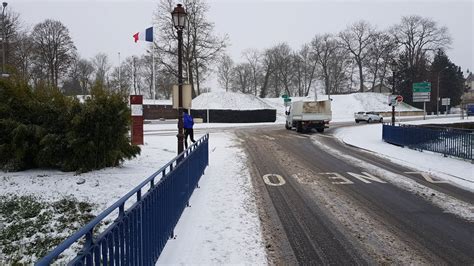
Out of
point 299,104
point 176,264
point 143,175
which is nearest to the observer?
point 176,264

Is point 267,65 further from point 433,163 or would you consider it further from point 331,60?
point 433,163

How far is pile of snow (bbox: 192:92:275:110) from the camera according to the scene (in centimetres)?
5194

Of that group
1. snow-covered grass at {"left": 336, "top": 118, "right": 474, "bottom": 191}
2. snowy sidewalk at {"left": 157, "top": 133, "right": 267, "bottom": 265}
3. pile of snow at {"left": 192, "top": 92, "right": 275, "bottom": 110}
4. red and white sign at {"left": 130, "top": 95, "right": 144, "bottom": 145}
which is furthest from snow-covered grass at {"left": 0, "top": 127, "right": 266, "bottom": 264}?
pile of snow at {"left": 192, "top": 92, "right": 275, "bottom": 110}

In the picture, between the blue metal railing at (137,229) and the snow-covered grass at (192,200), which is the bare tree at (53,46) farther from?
the blue metal railing at (137,229)

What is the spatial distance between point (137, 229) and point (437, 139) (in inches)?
641

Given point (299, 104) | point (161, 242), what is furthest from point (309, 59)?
point (161, 242)

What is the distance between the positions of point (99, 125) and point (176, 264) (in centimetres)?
891

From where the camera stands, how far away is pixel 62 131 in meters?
13.4

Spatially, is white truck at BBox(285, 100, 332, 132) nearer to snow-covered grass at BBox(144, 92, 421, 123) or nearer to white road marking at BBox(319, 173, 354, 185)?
white road marking at BBox(319, 173, 354, 185)

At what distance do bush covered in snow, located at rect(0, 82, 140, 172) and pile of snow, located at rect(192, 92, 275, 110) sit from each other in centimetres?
3752

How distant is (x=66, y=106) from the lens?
13.6m

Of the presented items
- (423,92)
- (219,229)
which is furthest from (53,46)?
(219,229)


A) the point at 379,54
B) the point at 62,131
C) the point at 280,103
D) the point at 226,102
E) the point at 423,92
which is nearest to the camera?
the point at 62,131

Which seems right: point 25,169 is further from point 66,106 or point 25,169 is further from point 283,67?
point 283,67
